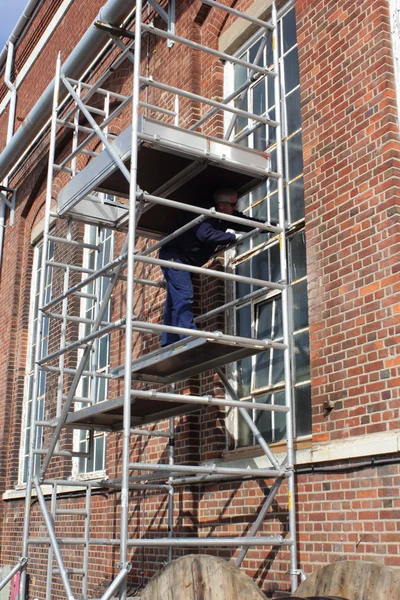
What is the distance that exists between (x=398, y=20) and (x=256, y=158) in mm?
1639

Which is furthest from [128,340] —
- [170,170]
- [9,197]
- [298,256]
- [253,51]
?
[9,197]

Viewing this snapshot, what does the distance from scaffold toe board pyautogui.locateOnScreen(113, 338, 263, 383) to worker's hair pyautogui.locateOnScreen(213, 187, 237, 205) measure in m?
1.44

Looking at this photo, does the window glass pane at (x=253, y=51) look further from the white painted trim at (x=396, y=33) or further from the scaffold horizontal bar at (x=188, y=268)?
the scaffold horizontal bar at (x=188, y=268)

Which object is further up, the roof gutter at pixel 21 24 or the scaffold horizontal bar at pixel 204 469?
the roof gutter at pixel 21 24

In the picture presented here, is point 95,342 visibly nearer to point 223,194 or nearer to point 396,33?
point 223,194

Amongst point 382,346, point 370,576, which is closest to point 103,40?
point 382,346

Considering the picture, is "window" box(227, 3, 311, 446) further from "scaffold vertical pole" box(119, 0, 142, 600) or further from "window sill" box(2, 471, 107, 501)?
"window sill" box(2, 471, 107, 501)

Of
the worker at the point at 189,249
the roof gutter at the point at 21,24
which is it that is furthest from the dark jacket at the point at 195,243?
the roof gutter at the point at 21,24

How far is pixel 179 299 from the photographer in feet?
22.7

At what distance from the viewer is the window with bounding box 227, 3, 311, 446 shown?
708 centimetres

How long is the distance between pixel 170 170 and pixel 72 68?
628 cm

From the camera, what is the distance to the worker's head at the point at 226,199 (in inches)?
275

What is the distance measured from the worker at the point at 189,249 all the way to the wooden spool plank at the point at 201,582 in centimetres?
244

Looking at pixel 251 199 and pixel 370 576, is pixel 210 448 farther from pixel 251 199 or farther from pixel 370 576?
pixel 370 576
